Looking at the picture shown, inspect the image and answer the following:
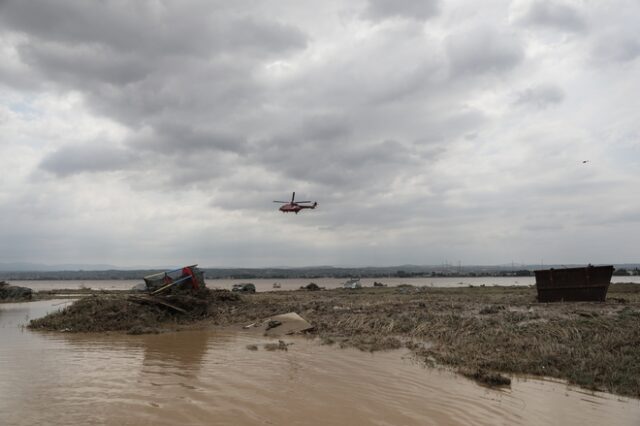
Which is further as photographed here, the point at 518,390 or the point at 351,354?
the point at 351,354

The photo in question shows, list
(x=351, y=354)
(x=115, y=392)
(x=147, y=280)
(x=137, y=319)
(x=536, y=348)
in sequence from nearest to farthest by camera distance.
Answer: (x=115, y=392)
(x=536, y=348)
(x=351, y=354)
(x=137, y=319)
(x=147, y=280)

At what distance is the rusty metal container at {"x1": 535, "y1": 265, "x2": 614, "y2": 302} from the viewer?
71.1ft

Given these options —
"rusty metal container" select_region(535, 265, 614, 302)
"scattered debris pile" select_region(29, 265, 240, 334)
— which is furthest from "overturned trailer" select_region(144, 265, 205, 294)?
"rusty metal container" select_region(535, 265, 614, 302)

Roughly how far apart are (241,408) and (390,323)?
35.8 ft

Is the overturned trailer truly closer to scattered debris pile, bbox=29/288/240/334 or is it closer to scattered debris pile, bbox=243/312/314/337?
scattered debris pile, bbox=29/288/240/334

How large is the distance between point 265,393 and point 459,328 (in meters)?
9.34

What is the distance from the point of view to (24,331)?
1794 centimetres

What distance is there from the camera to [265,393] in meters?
8.86

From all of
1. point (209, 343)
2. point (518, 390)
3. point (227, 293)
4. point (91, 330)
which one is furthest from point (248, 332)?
point (518, 390)

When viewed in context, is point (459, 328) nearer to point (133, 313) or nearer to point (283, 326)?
point (283, 326)

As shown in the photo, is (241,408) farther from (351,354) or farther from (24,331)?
(24,331)

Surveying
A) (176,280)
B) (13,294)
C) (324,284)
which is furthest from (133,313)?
(324,284)

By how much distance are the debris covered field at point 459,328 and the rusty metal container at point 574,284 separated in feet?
7.56

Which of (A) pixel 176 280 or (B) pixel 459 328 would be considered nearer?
(B) pixel 459 328
